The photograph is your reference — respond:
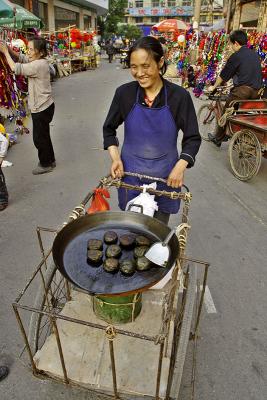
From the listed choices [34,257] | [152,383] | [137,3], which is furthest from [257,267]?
[137,3]

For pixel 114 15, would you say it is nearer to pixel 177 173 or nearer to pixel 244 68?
pixel 244 68

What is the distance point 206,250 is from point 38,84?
3333mm

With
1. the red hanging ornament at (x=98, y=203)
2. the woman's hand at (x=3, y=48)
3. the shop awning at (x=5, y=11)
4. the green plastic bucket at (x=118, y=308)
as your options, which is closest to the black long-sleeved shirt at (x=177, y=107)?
the red hanging ornament at (x=98, y=203)

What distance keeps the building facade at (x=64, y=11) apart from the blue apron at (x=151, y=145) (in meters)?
19.4

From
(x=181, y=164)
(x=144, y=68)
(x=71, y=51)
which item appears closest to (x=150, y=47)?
(x=144, y=68)

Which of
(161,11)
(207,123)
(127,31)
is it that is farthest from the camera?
(161,11)

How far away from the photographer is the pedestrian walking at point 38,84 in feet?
14.3

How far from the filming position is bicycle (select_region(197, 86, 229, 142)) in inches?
251

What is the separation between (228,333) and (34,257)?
6.63 feet

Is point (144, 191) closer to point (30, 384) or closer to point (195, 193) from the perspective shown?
point (30, 384)

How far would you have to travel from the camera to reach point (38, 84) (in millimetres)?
4711

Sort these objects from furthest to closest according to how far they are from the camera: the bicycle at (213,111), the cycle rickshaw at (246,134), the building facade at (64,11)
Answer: the building facade at (64,11), the bicycle at (213,111), the cycle rickshaw at (246,134)

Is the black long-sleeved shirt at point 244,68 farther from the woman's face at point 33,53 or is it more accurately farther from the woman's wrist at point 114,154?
the woman's wrist at point 114,154

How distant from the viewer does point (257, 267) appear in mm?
3297
